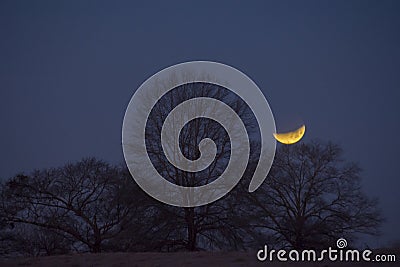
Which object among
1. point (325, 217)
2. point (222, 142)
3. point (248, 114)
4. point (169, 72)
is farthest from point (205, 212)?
point (325, 217)

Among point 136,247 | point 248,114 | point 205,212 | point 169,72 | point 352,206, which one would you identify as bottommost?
point 136,247

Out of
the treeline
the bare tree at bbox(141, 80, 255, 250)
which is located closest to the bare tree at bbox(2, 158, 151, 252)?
the treeline

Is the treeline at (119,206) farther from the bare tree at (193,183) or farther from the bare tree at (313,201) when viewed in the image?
the bare tree at (193,183)

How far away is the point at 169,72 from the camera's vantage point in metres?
23.8

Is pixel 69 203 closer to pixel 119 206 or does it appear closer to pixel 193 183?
pixel 119 206

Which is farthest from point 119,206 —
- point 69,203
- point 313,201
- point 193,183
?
point 313,201

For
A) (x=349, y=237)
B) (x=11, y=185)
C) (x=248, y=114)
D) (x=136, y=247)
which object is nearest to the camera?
(x=136, y=247)

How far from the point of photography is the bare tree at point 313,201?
27078 millimetres

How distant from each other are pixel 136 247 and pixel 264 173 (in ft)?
23.4

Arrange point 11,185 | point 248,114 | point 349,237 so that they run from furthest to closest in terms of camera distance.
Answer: point 11,185
point 349,237
point 248,114

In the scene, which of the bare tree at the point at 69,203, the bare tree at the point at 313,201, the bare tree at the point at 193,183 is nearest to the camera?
the bare tree at the point at 193,183

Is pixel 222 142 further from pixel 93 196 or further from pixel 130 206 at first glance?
pixel 93 196

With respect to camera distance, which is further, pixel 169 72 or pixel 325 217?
pixel 325 217

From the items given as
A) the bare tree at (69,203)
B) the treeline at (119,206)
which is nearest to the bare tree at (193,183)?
the treeline at (119,206)
